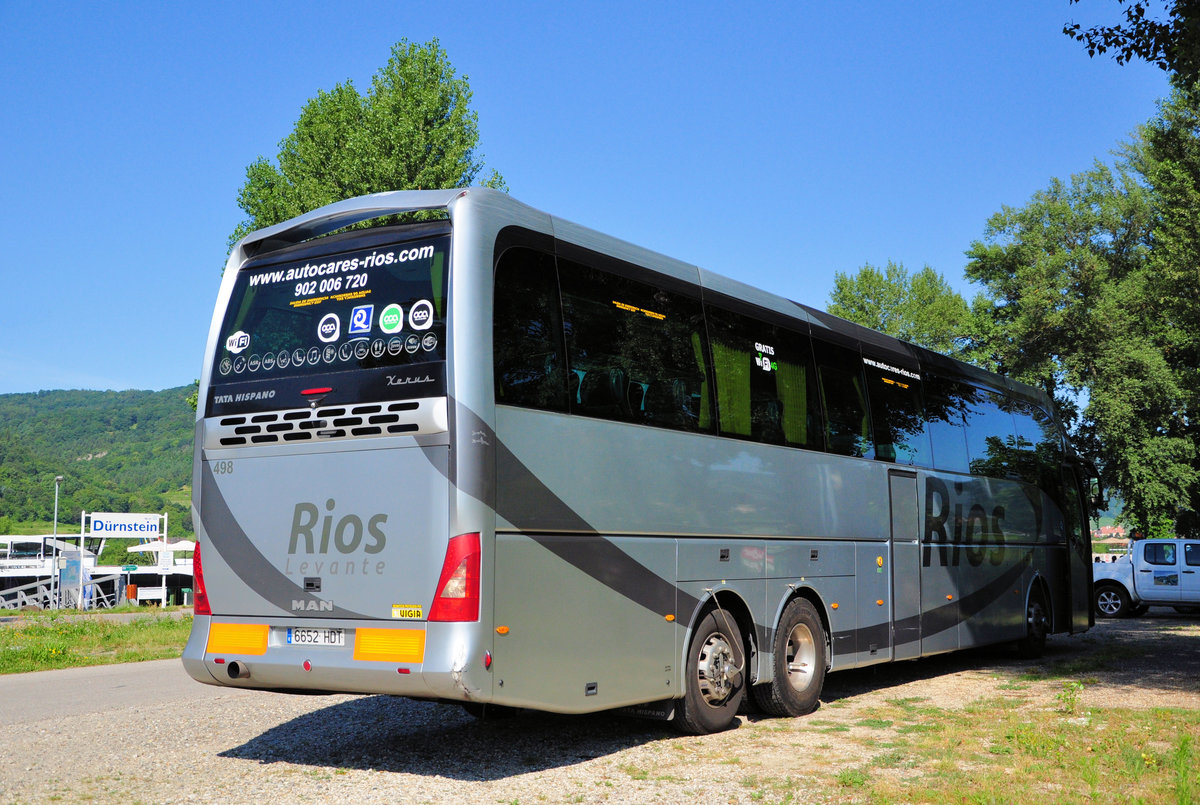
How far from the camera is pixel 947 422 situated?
13.6m

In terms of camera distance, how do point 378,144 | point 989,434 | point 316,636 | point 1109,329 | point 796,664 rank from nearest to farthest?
point 316,636 → point 796,664 → point 989,434 → point 378,144 → point 1109,329

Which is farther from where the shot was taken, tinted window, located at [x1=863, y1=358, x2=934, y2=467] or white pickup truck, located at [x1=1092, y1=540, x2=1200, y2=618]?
white pickup truck, located at [x1=1092, y1=540, x2=1200, y2=618]

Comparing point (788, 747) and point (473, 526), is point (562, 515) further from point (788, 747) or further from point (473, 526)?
point (788, 747)

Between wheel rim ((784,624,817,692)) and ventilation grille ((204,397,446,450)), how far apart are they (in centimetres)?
475

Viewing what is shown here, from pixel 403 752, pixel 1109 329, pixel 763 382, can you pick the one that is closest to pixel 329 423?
pixel 403 752

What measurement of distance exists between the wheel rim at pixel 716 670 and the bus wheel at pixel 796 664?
2.60 feet

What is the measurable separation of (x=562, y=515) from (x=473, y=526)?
32.9 inches

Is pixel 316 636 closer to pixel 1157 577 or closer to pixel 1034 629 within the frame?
pixel 1034 629

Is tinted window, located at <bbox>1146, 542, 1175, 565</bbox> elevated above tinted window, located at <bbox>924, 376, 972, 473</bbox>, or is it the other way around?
tinted window, located at <bbox>924, 376, 972, 473</bbox>

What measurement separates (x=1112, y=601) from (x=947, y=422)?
1689cm

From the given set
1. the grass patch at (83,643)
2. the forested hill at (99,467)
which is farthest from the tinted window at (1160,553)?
the forested hill at (99,467)

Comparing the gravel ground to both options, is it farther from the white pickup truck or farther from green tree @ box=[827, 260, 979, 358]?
green tree @ box=[827, 260, 979, 358]

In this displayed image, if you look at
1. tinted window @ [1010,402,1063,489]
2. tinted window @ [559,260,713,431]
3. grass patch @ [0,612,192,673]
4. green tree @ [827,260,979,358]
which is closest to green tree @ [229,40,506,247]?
grass patch @ [0,612,192,673]

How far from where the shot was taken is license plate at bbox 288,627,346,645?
712 cm
